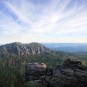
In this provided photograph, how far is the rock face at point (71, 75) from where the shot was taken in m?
57.1

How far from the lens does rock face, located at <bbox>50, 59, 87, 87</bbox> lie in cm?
5709

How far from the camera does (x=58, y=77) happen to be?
62.3 metres

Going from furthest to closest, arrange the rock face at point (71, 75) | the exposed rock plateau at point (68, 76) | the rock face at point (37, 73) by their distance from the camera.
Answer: the rock face at point (37, 73) < the exposed rock plateau at point (68, 76) < the rock face at point (71, 75)

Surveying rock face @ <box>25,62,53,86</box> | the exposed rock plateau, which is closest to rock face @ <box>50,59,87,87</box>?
the exposed rock plateau

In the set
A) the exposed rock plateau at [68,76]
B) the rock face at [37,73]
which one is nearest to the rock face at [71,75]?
the exposed rock plateau at [68,76]

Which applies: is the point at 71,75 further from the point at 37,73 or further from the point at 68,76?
the point at 37,73

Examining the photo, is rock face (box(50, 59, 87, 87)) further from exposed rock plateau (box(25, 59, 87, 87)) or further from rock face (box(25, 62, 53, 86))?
rock face (box(25, 62, 53, 86))

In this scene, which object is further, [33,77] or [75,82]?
[33,77]

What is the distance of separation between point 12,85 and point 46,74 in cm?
2967

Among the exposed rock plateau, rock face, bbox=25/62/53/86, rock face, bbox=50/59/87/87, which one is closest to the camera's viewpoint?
rock face, bbox=50/59/87/87

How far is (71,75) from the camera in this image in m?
59.1

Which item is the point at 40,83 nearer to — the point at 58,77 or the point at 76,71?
the point at 58,77

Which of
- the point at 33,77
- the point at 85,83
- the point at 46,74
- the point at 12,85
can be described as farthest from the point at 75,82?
the point at 12,85

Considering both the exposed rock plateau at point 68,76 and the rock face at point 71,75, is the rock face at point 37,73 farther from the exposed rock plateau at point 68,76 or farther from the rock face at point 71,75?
the rock face at point 71,75
